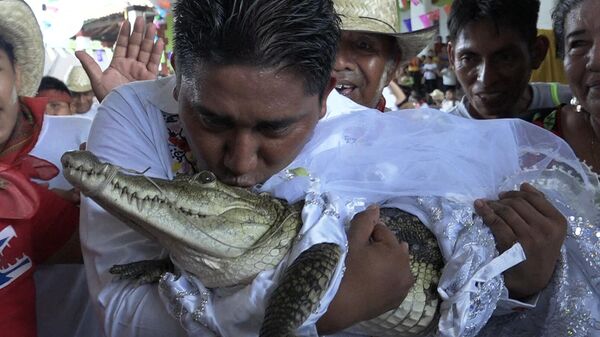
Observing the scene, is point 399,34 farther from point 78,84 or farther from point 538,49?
point 78,84

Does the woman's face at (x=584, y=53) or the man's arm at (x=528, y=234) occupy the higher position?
the woman's face at (x=584, y=53)

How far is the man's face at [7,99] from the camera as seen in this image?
62.1 inches

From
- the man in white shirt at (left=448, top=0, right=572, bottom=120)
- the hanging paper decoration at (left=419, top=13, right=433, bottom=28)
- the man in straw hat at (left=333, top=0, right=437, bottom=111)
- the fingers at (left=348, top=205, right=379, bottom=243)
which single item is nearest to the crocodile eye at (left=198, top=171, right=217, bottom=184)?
the fingers at (left=348, top=205, right=379, bottom=243)

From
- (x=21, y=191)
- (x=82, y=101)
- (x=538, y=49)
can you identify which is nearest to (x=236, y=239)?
(x=21, y=191)

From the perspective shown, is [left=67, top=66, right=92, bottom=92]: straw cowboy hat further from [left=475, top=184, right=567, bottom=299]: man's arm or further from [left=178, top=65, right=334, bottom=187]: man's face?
[left=475, top=184, right=567, bottom=299]: man's arm

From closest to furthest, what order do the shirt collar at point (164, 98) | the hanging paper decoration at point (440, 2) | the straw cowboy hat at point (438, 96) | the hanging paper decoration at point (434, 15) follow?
1. the shirt collar at point (164, 98)
2. the straw cowboy hat at point (438, 96)
3. the hanging paper decoration at point (440, 2)
4. the hanging paper decoration at point (434, 15)

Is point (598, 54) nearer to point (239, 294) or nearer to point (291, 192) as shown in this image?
point (291, 192)

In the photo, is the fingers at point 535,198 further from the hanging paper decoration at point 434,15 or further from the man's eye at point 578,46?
the hanging paper decoration at point 434,15

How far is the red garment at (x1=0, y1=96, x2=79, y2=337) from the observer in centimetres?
141

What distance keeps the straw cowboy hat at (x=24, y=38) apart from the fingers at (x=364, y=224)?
1184 mm

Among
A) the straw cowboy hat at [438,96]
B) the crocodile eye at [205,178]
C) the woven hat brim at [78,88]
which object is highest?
the crocodile eye at [205,178]

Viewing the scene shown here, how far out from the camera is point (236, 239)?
37.9 inches

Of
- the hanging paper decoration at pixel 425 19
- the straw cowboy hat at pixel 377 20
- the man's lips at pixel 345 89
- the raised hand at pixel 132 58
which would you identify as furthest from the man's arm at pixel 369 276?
the hanging paper decoration at pixel 425 19

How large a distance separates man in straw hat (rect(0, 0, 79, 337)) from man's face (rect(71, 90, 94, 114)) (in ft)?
11.3
